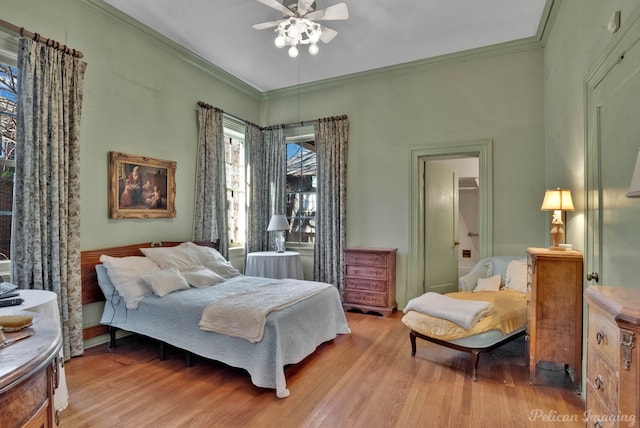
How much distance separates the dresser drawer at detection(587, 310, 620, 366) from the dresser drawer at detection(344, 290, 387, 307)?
3.10m

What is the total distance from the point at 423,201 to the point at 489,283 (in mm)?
1528

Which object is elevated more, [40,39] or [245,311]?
[40,39]

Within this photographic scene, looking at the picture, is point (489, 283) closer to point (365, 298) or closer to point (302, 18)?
point (365, 298)

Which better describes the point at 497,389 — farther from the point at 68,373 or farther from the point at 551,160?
the point at 68,373

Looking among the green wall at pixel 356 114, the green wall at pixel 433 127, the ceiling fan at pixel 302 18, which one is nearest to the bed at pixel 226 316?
the green wall at pixel 356 114

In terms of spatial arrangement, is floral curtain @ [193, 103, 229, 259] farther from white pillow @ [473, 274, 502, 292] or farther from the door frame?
white pillow @ [473, 274, 502, 292]

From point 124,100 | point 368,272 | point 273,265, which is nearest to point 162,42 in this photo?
point 124,100

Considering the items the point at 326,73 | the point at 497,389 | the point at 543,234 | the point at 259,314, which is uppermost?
the point at 326,73

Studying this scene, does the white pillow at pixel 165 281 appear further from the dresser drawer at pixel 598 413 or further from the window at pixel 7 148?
the dresser drawer at pixel 598 413

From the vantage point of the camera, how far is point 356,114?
5020mm

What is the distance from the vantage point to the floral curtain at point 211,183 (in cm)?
439

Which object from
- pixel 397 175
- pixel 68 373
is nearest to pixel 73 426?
pixel 68 373

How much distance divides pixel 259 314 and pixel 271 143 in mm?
3669

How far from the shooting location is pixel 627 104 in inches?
70.2
